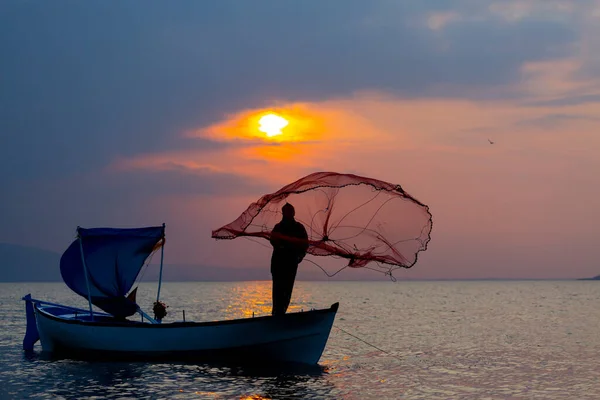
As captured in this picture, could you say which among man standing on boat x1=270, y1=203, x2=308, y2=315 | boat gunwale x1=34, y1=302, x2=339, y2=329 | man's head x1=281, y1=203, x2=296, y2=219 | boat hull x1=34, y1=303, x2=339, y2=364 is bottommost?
boat hull x1=34, y1=303, x2=339, y2=364

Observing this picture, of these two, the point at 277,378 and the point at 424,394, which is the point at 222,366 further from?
the point at 424,394

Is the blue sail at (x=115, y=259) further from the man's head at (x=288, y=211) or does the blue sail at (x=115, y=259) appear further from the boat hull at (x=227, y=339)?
the man's head at (x=288, y=211)

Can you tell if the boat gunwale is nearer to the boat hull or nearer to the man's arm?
the boat hull

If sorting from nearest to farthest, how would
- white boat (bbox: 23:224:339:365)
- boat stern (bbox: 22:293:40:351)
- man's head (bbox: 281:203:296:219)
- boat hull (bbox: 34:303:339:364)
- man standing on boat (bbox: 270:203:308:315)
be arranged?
man's head (bbox: 281:203:296:219) → man standing on boat (bbox: 270:203:308:315) → boat hull (bbox: 34:303:339:364) → white boat (bbox: 23:224:339:365) → boat stern (bbox: 22:293:40:351)

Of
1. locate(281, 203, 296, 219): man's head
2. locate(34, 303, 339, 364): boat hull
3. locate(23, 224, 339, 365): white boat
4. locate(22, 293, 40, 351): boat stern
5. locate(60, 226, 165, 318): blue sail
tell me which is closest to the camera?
locate(281, 203, 296, 219): man's head

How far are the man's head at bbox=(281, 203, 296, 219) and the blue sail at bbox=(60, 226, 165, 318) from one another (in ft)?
24.1

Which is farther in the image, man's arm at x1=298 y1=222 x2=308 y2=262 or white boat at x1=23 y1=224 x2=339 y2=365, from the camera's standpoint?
white boat at x1=23 y1=224 x2=339 y2=365

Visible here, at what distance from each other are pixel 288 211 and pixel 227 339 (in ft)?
16.3

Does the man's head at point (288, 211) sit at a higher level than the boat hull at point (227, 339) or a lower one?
higher

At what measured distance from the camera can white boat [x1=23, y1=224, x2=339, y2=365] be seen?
22.8 metres

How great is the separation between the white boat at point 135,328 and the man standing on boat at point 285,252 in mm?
723

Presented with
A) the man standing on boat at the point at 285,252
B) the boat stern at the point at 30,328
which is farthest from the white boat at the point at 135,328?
the man standing on boat at the point at 285,252

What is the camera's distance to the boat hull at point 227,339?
22547mm

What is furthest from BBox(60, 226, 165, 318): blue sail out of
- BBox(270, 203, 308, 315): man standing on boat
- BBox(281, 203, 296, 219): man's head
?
BBox(281, 203, 296, 219): man's head
